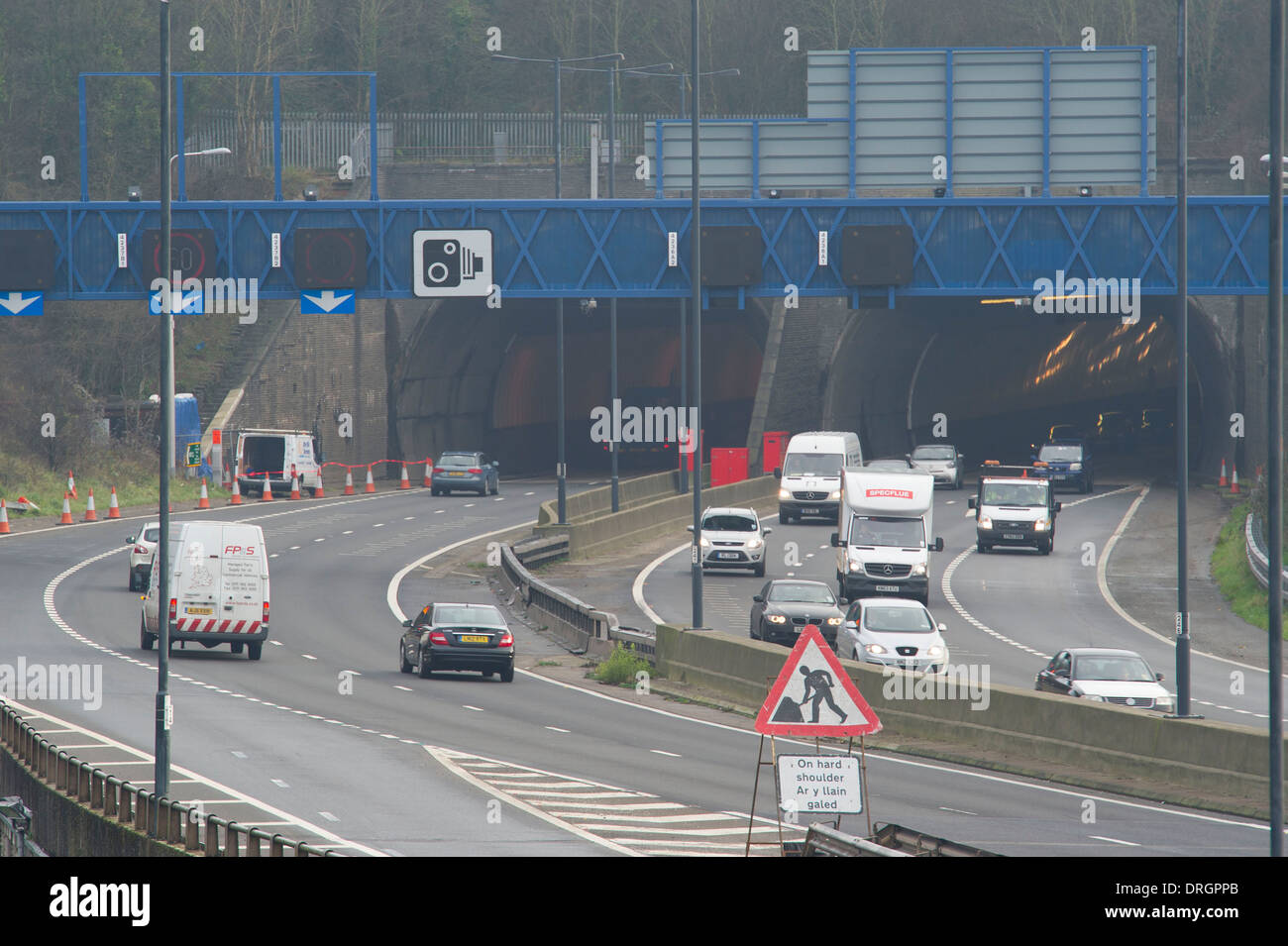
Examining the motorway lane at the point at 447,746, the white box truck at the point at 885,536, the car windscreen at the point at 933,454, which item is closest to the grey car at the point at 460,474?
the car windscreen at the point at 933,454

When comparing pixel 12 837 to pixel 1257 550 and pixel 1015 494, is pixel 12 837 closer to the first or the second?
pixel 1257 550

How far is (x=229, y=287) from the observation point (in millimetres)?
39312

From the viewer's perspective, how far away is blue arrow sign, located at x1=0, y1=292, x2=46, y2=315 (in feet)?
128

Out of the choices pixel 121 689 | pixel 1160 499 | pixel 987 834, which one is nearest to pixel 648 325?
pixel 1160 499

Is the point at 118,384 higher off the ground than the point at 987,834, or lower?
higher

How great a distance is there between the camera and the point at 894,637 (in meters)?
30.2

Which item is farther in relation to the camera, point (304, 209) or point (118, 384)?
point (118, 384)

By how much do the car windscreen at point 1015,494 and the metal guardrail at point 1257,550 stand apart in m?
5.36

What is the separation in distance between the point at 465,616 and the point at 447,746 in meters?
6.73

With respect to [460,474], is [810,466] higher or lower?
higher

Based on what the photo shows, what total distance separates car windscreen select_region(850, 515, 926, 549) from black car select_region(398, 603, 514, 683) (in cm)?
1095

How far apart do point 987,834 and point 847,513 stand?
828 inches

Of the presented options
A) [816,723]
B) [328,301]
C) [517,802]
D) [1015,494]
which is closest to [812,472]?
[1015,494]

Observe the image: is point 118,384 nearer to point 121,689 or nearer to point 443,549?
point 443,549
